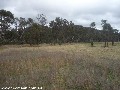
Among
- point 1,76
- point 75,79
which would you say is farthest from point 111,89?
point 1,76

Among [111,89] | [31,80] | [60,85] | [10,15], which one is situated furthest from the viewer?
[10,15]

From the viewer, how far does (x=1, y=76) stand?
9617 millimetres

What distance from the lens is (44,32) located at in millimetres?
70062

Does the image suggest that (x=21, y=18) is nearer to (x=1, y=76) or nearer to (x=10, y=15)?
(x=10, y=15)

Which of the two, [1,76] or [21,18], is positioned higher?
[21,18]

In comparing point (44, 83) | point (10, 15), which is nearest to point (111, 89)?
point (44, 83)

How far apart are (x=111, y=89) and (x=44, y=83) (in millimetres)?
2418

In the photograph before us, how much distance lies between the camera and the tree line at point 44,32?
65.6m

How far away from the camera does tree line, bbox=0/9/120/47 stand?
215 ft

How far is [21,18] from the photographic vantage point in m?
91.9

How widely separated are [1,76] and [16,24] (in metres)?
85.0

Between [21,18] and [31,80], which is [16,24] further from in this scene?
[31,80]

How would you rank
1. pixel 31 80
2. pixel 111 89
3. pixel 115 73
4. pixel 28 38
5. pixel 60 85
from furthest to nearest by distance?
pixel 28 38 < pixel 115 73 < pixel 31 80 < pixel 60 85 < pixel 111 89

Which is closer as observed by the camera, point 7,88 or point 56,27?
point 7,88
